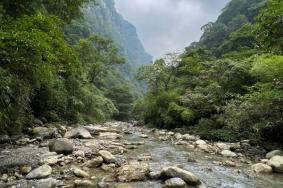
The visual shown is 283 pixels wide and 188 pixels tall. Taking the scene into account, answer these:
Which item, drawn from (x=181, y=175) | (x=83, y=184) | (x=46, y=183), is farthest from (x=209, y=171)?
(x=46, y=183)

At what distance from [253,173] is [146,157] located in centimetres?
387

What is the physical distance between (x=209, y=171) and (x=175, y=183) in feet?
8.41

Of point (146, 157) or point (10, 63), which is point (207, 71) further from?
point (10, 63)

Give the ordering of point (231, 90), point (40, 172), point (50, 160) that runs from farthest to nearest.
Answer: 1. point (231, 90)
2. point (50, 160)
3. point (40, 172)

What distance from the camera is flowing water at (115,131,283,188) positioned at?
29.1ft

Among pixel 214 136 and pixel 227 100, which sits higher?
pixel 227 100

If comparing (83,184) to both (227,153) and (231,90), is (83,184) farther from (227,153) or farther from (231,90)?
(231,90)

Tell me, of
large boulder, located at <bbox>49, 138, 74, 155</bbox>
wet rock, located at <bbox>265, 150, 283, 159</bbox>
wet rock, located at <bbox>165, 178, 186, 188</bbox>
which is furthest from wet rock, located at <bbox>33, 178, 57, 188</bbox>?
wet rock, located at <bbox>265, 150, 283, 159</bbox>

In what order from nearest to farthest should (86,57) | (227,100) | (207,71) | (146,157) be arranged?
Result: (146,157)
(227,100)
(207,71)
(86,57)

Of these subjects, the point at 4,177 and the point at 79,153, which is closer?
the point at 4,177

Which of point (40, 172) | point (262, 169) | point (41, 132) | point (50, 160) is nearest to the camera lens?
point (40, 172)

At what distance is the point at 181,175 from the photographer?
868 centimetres

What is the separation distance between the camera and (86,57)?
33.6 m

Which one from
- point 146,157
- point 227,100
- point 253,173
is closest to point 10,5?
point 146,157
